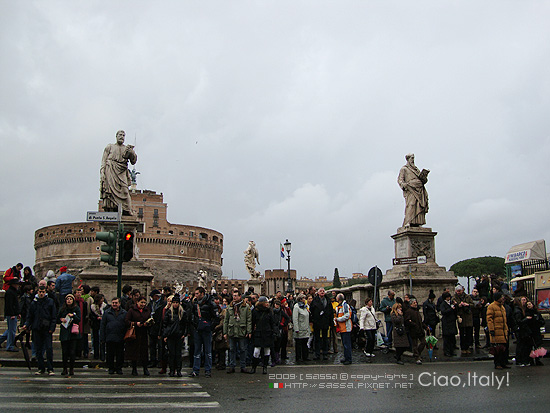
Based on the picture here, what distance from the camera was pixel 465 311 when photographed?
1272 centimetres

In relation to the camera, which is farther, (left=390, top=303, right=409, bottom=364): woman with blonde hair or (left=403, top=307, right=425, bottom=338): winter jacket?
(left=403, top=307, right=425, bottom=338): winter jacket

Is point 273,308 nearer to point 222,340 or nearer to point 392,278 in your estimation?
point 222,340

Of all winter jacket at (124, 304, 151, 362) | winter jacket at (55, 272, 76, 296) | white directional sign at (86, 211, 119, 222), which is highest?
white directional sign at (86, 211, 119, 222)

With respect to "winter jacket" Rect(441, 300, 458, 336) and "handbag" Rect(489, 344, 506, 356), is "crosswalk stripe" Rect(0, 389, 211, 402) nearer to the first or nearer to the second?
"handbag" Rect(489, 344, 506, 356)

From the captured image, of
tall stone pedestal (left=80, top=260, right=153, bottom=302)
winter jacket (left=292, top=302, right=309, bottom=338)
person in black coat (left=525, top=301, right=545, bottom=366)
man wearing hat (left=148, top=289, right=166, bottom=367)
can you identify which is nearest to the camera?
man wearing hat (left=148, top=289, right=166, bottom=367)

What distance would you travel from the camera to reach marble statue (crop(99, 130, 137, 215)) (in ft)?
50.6

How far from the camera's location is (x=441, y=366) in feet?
36.5

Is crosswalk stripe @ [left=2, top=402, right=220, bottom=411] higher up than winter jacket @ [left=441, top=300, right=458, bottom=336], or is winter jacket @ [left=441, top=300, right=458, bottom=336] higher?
winter jacket @ [left=441, top=300, right=458, bottom=336]

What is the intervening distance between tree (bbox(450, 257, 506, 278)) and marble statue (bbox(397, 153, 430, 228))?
2727 inches

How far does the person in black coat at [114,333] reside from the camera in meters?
10.2

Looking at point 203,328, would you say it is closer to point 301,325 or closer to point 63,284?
point 301,325

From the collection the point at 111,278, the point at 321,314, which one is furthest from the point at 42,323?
the point at 321,314

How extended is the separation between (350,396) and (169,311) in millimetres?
3990

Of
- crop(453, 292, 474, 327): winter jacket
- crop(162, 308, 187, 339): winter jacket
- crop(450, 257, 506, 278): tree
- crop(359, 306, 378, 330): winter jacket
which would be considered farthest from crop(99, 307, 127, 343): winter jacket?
crop(450, 257, 506, 278): tree
